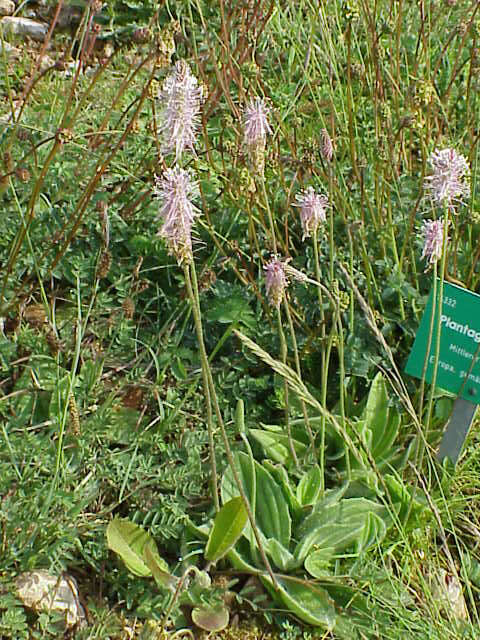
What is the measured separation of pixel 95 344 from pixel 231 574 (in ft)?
1.95

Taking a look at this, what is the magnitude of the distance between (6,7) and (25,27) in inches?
3.8

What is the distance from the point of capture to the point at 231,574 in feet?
5.33

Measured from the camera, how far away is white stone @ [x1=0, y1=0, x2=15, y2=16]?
9.83 ft

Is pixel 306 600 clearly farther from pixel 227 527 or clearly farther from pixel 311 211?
pixel 311 211

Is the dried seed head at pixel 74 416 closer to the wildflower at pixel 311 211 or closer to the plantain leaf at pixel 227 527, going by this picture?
the plantain leaf at pixel 227 527

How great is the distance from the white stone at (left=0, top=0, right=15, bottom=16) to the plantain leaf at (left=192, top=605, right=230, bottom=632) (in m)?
2.38

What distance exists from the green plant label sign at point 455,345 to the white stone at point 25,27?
6.66ft

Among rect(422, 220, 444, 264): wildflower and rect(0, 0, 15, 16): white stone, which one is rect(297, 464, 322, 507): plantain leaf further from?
rect(0, 0, 15, 16): white stone

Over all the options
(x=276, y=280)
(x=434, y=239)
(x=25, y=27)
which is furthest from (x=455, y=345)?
(x=25, y=27)

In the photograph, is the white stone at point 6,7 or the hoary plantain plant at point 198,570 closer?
the hoary plantain plant at point 198,570

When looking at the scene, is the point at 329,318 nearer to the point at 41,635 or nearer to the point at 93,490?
the point at 93,490

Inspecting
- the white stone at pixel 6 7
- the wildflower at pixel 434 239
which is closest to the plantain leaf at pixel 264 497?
the wildflower at pixel 434 239

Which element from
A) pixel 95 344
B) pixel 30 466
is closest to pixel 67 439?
pixel 30 466

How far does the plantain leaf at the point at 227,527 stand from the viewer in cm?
150
